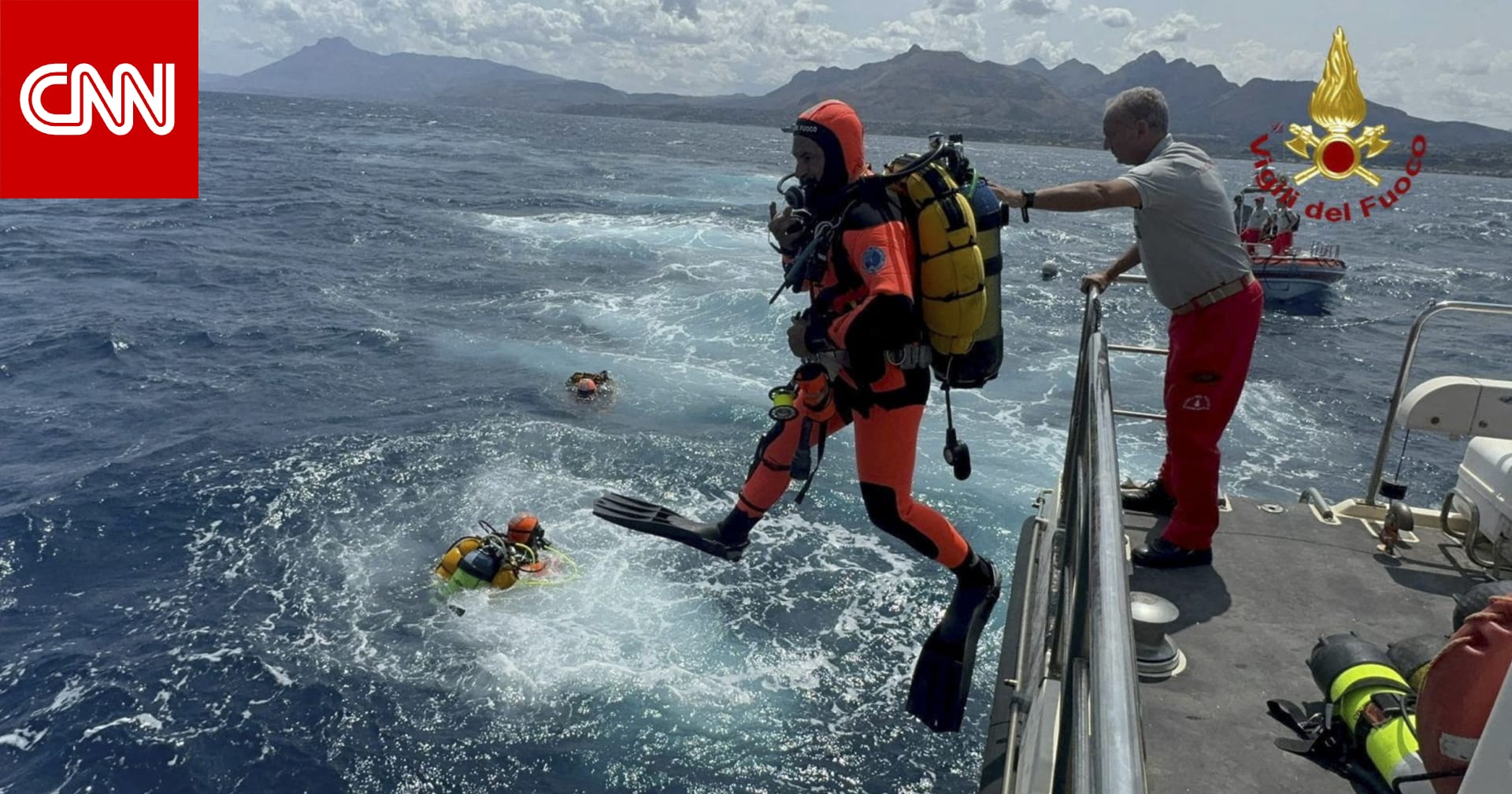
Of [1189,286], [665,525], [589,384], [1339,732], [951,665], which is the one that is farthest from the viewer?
[589,384]

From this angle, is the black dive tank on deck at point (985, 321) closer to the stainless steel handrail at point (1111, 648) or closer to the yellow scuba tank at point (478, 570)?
the stainless steel handrail at point (1111, 648)

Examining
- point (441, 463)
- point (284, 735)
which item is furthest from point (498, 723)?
point (441, 463)

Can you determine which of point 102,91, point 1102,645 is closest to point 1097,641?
point 1102,645

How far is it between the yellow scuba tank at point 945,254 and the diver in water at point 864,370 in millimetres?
66

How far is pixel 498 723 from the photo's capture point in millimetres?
8891

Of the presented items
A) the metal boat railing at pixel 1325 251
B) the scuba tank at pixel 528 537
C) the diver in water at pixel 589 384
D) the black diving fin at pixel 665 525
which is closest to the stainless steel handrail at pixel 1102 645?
the black diving fin at pixel 665 525

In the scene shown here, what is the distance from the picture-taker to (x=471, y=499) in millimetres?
13234

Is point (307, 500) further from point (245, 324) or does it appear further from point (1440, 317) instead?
point (1440, 317)

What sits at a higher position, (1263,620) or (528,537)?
(1263,620)

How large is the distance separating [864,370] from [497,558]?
302 inches

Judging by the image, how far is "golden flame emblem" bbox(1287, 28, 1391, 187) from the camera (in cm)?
611

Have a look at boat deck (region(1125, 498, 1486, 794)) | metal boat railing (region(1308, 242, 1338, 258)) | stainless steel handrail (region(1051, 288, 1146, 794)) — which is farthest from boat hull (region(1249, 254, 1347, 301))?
stainless steel handrail (region(1051, 288, 1146, 794))

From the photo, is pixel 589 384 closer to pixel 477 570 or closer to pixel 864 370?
pixel 477 570

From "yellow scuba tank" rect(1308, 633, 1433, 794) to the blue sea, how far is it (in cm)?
577
